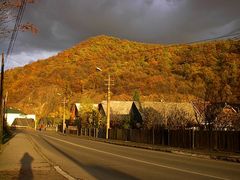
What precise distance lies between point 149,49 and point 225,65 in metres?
30.0

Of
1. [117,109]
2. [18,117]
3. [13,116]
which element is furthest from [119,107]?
[18,117]

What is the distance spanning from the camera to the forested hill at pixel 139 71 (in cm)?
7362

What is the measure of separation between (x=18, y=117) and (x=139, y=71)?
252 ft

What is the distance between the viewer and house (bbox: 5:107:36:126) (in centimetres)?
15643

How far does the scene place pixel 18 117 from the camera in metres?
161

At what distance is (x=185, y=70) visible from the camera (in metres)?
96.8

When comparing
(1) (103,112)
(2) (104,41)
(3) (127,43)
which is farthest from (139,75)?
(1) (103,112)

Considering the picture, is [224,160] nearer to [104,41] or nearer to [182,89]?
[182,89]

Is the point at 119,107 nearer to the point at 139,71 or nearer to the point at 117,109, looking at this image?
the point at 117,109

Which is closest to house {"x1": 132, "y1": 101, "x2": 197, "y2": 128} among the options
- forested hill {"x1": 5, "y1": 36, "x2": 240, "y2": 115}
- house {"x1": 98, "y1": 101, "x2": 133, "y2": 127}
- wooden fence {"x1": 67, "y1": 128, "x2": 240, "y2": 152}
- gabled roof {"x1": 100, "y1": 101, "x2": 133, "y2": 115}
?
forested hill {"x1": 5, "y1": 36, "x2": 240, "y2": 115}

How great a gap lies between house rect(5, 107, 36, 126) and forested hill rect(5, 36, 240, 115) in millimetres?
11468

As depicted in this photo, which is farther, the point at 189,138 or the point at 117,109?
the point at 117,109

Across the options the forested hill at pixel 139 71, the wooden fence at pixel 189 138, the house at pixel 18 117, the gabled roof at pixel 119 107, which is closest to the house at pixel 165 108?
the forested hill at pixel 139 71

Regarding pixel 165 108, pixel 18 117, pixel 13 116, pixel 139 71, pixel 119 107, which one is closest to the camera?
pixel 165 108
